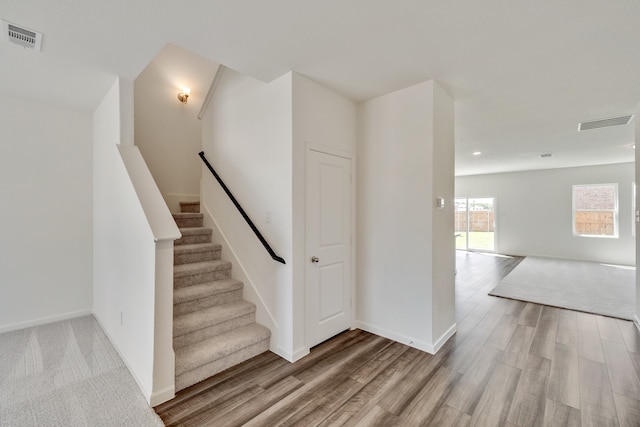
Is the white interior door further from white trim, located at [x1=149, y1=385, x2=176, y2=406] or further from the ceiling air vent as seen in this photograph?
the ceiling air vent

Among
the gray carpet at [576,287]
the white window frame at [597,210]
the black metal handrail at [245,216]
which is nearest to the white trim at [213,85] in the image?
the black metal handrail at [245,216]

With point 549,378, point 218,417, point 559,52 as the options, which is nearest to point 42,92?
point 218,417

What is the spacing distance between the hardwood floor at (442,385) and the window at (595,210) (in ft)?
19.5

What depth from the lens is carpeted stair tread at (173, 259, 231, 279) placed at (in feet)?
9.72

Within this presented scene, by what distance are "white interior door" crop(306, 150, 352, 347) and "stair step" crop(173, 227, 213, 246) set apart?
1637 mm

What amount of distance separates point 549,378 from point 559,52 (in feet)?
9.01

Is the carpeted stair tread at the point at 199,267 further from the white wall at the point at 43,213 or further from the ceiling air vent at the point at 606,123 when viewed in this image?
the ceiling air vent at the point at 606,123

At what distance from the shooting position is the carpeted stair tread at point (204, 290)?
271 centimetres

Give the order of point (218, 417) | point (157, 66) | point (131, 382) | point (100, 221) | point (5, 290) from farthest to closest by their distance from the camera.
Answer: point (157, 66), point (100, 221), point (5, 290), point (131, 382), point (218, 417)

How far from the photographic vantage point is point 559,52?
231 cm

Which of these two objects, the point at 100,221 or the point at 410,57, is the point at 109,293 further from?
the point at 410,57

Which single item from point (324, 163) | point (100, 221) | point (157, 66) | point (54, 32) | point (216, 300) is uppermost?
point (157, 66)

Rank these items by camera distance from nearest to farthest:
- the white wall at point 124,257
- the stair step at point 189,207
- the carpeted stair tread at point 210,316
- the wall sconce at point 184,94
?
1. the white wall at point 124,257
2. the carpeted stair tread at point 210,316
3. the stair step at point 189,207
4. the wall sconce at point 184,94

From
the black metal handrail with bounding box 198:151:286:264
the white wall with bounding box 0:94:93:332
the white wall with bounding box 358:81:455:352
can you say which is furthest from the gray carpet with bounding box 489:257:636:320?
the white wall with bounding box 0:94:93:332
